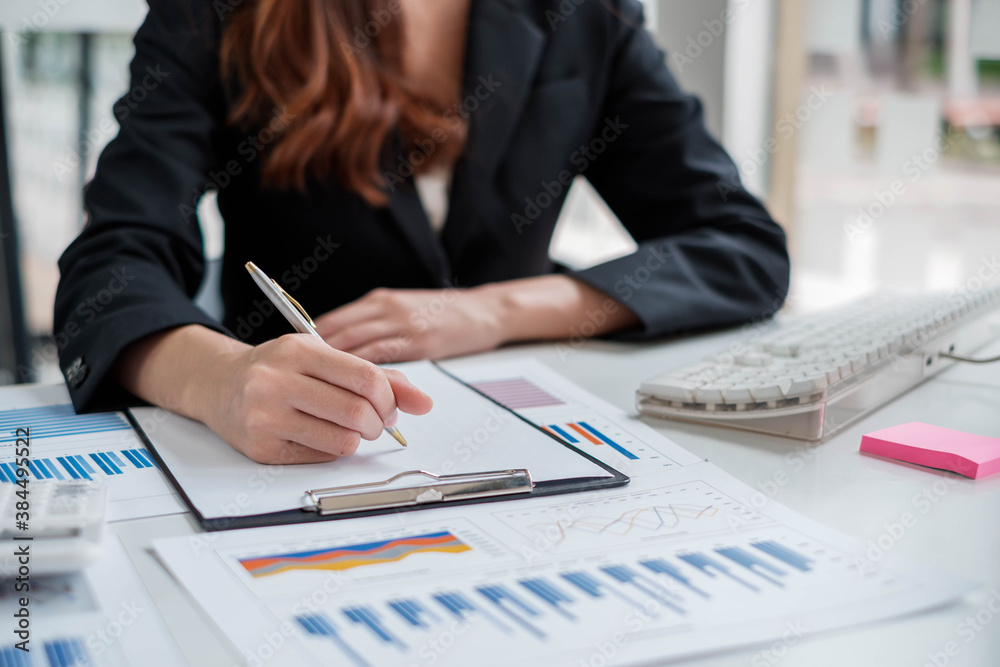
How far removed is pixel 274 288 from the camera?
0.63 meters

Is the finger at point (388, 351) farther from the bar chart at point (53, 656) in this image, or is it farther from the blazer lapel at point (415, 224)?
the bar chart at point (53, 656)

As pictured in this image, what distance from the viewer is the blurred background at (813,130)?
6.95ft

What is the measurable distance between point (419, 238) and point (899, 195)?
176cm

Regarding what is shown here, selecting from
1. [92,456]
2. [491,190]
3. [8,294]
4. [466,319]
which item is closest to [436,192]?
[491,190]

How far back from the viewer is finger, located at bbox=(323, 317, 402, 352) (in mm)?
852

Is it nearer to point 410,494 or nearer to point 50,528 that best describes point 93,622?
point 50,528

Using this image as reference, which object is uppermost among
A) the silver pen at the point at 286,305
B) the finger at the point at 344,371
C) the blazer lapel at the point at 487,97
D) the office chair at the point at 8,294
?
the blazer lapel at the point at 487,97

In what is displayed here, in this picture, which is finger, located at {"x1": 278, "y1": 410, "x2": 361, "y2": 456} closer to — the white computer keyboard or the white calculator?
the white calculator

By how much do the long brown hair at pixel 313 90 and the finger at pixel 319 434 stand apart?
532mm

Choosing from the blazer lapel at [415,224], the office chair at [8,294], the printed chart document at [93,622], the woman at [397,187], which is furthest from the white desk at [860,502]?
the office chair at [8,294]

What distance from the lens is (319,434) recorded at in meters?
0.58

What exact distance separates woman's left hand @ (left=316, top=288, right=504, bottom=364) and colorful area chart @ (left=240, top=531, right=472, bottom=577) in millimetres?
393

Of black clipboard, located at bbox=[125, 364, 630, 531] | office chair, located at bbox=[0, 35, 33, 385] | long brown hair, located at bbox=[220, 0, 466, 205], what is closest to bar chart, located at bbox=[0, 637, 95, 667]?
black clipboard, located at bbox=[125, 364, 630, 531]

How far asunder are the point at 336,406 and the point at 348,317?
0.30 m
